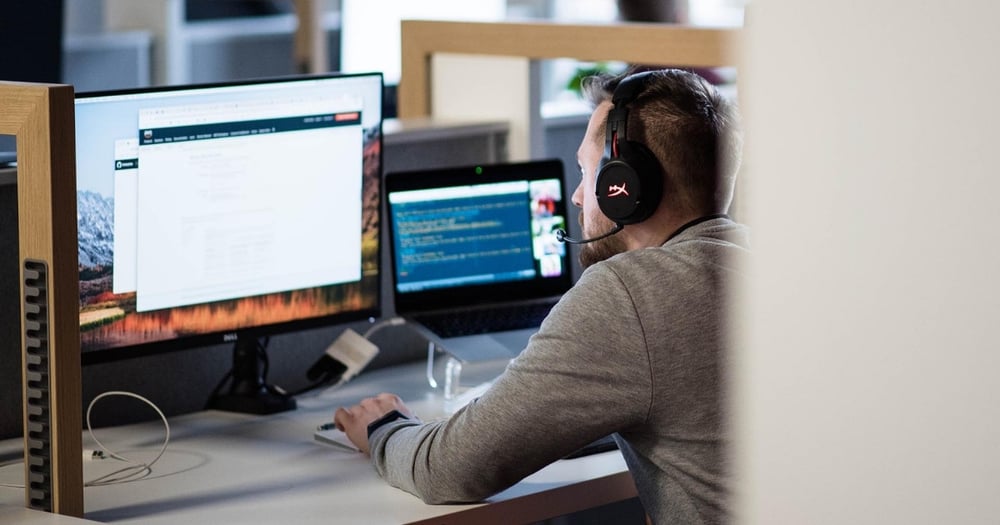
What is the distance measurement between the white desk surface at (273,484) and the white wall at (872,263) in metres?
0.78

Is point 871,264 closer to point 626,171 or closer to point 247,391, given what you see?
point 626,171

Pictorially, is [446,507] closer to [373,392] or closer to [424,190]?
[373,392]

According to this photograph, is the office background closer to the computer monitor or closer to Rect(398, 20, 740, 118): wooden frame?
the computer monitor

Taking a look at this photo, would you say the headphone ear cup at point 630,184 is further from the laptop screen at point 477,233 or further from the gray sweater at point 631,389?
the laptop screen at point 477,233

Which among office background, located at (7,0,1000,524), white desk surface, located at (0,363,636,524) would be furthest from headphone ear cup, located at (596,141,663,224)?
office background, located at (7,0,1000,524)

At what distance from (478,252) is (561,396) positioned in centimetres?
70

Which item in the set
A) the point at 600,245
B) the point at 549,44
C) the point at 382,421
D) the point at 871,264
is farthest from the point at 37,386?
the point at 549,44

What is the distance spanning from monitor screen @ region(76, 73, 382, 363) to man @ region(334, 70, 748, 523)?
1.22 feet

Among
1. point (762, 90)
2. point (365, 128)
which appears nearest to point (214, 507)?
point (365, 128)

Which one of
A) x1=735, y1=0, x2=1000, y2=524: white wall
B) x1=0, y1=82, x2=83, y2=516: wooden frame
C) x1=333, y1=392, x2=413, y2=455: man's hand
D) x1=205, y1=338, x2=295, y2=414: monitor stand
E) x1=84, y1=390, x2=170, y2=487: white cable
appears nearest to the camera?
x1=735, y1=0, x2=1000, y2=524: white wall

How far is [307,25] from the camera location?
5.04 meters

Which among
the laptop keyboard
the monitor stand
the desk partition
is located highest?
the desk partition

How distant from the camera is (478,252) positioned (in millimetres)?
1837

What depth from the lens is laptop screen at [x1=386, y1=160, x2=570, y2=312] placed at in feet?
5.85
